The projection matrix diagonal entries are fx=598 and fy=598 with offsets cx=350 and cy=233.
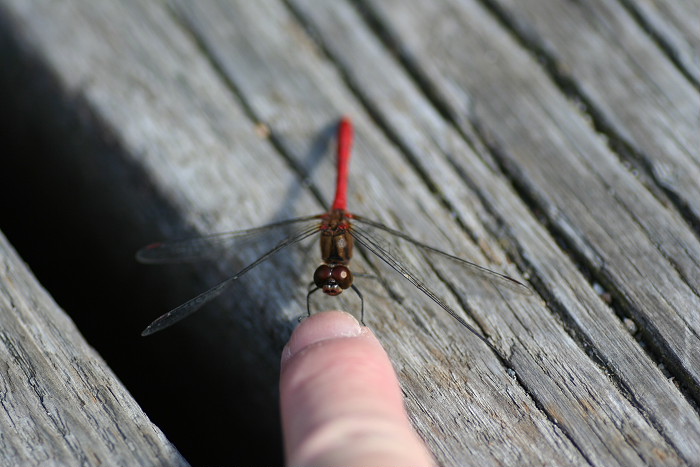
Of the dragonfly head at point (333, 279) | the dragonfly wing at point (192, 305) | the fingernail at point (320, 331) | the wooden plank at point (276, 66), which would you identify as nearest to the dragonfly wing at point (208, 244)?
the dragonfly wing at point (192, 305)

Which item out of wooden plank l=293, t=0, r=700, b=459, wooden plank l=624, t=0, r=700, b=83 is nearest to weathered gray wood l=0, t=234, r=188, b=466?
wooden plank l=293, t=0, r=700, b=459

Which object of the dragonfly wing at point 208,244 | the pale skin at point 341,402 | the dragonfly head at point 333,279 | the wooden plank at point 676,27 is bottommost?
the pale skin at point 341,402

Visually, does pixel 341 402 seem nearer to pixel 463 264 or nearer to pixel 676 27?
pixel 463 264

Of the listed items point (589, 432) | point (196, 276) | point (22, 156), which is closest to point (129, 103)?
point (22, 156)

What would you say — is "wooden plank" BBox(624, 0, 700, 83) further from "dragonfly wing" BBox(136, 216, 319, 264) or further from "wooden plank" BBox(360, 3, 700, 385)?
"dragonfly wing" BBox(136, 216, 319, 264)

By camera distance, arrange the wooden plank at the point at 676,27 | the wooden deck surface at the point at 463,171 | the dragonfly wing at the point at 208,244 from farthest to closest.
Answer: the wooden plank at the point at 676,27 < the dragonfly wing at the point at 208,244 < the wooden deck surface at the point at 463,171

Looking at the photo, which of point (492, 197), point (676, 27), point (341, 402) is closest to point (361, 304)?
point (341, 402)

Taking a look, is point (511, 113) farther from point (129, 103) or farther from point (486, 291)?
point (129, 103)

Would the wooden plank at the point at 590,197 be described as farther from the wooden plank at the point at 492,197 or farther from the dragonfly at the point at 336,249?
the dragonfly at the point at 336,249
